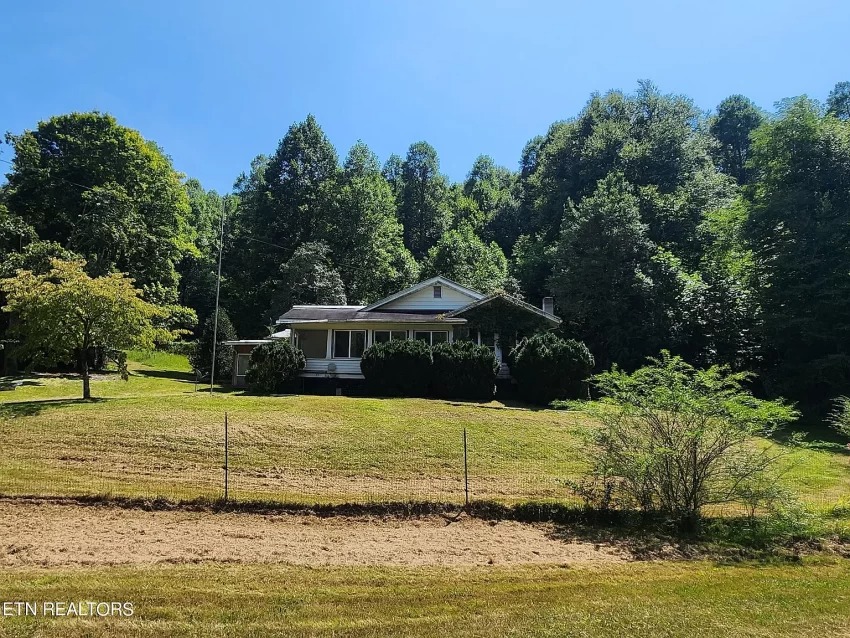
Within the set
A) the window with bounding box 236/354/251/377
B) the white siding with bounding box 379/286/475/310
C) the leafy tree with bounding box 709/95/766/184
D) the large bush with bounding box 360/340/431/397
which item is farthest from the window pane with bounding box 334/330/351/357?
the leafy tree with bounding box 709/95/766/184

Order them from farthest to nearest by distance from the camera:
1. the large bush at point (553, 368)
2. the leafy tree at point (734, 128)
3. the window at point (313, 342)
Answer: the leafy tree at point (734, 128), the window at point (313, 342), the large bush at point (553, 368)

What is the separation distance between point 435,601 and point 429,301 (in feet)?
74.7

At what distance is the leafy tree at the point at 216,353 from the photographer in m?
32.5

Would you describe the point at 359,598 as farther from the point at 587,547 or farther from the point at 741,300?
the point at 741,300

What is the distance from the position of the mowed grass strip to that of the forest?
23.3 m

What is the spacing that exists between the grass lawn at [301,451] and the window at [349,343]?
6576 millimetres

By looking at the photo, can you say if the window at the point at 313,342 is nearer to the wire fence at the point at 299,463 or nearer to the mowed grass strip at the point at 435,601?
the wire fence at the point at 299,463

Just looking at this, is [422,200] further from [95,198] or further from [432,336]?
[432,336]

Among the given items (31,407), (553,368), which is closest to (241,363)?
(31,407)

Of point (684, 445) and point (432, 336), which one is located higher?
point (432, 336)

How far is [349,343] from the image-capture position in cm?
2619


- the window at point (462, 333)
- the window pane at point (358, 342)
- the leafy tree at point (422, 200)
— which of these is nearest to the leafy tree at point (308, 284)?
the window pane at point (358, 342)

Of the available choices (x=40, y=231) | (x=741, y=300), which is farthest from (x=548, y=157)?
(x=40, y=231)

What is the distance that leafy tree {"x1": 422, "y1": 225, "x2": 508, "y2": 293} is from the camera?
42938 mm
